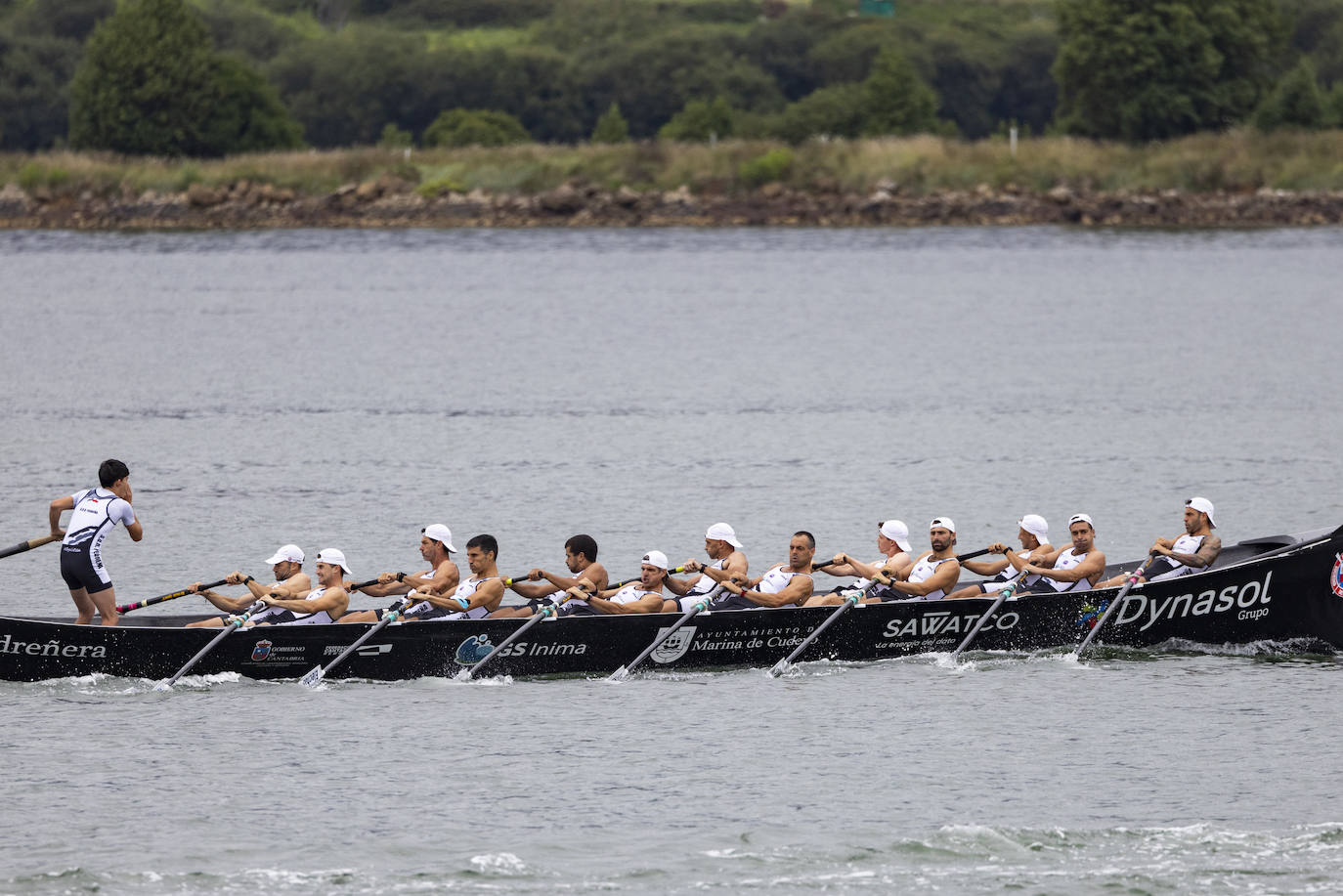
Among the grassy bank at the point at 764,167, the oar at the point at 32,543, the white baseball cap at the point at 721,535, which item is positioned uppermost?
the grassy bank at the point at 764,167

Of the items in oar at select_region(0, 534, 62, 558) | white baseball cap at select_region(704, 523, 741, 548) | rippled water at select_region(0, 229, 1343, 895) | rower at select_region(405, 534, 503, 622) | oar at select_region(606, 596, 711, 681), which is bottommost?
rippled water at select_region(0, 229, 1343, 895)

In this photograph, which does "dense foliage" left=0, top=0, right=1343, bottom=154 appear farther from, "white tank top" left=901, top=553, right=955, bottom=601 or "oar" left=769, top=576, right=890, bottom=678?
"oar" left=769, top=576, right=890, bottom=678

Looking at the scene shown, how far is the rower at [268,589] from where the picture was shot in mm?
22625

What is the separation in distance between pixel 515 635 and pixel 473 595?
714 mm

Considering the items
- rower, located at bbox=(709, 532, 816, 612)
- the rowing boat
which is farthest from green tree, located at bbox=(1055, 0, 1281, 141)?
rower, located at bbox=(709, 532, 816, 612)

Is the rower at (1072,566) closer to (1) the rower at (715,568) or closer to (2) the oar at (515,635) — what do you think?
(1) the rower at (715,568)

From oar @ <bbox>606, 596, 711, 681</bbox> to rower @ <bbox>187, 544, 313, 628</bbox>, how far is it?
12.4ft

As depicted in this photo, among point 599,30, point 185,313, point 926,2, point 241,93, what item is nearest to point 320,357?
point 185,313

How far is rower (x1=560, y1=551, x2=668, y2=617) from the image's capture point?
2298 cm

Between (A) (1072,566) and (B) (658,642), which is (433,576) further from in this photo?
(A) (1072,566)

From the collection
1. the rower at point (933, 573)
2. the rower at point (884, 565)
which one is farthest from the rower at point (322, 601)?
the rower at point (933, 573)

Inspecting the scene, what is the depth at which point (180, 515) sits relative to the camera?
34.3 m

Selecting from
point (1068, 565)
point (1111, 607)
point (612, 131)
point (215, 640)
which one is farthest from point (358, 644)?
point (612, 131)

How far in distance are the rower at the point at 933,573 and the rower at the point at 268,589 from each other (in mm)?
7070
